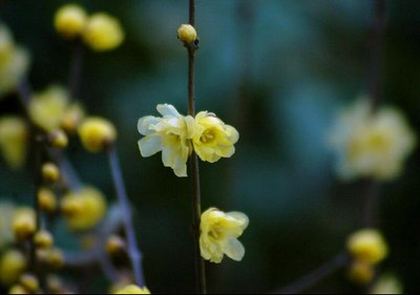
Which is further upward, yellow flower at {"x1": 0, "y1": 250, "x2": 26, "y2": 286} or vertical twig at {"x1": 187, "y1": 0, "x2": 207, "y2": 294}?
vertical twig at {"x1": 187, "y1": 0, "x2": 207, "y2": 294}

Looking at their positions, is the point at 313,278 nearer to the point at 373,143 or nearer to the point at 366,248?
the point at 366,248

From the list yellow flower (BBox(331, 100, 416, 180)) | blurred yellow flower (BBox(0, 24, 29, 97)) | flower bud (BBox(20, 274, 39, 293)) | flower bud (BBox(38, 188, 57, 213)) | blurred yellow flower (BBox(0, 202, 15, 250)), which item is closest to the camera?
flower bud (BBox(20, 274, 39, 293))

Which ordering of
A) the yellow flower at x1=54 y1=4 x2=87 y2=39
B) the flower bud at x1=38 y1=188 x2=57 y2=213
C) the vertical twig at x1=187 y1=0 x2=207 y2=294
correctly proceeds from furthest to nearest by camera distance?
1. the yellow flower at x1=54 y1=4 x2=87 y2=39
2. the flower bud at x1=38 y1=188 x2=57 y2=213
3. the vertical twig at x1=187 y1=0 x2=207 y2=294

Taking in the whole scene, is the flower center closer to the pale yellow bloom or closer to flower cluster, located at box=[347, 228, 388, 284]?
flower cluster, located at box=[347, 228, 388, 284]

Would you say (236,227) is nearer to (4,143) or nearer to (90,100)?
(4,143)

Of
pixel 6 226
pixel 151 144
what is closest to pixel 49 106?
pixel 6 226

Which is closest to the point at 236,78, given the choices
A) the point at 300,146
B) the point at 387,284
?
the point at 300,146

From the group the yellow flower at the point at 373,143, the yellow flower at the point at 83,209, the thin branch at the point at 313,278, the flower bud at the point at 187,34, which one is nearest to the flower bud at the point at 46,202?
the yellow flower at the point at 83,209

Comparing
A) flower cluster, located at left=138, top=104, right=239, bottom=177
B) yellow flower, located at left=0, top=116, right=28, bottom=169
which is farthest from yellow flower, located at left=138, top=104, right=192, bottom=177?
yellow flower, located at left=0, top=116, right=28, bottom=169
